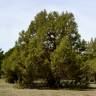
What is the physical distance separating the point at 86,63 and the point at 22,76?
34.5 feet

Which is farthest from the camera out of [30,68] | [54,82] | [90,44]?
[90,44]

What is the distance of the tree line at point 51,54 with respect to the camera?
57625mm

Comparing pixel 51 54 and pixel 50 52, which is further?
pixel 50 52

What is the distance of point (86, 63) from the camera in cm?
6053

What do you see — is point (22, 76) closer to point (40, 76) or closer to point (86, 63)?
point (40, 76)

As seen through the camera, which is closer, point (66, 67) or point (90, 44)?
point (66, 67)

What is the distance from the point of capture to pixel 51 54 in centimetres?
5850

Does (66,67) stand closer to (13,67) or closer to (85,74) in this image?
(85,74)

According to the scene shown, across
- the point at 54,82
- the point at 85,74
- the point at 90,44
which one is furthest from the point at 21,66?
the point at 90,44

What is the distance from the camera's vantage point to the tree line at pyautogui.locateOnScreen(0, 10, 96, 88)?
57.6 metres

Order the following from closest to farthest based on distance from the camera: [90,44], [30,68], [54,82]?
[30,68] < [54,82] < [90,44]

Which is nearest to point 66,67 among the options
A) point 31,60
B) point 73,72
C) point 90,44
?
point 73,72

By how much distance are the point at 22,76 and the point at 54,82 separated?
5.40 meters

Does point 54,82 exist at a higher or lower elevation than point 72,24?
lower
